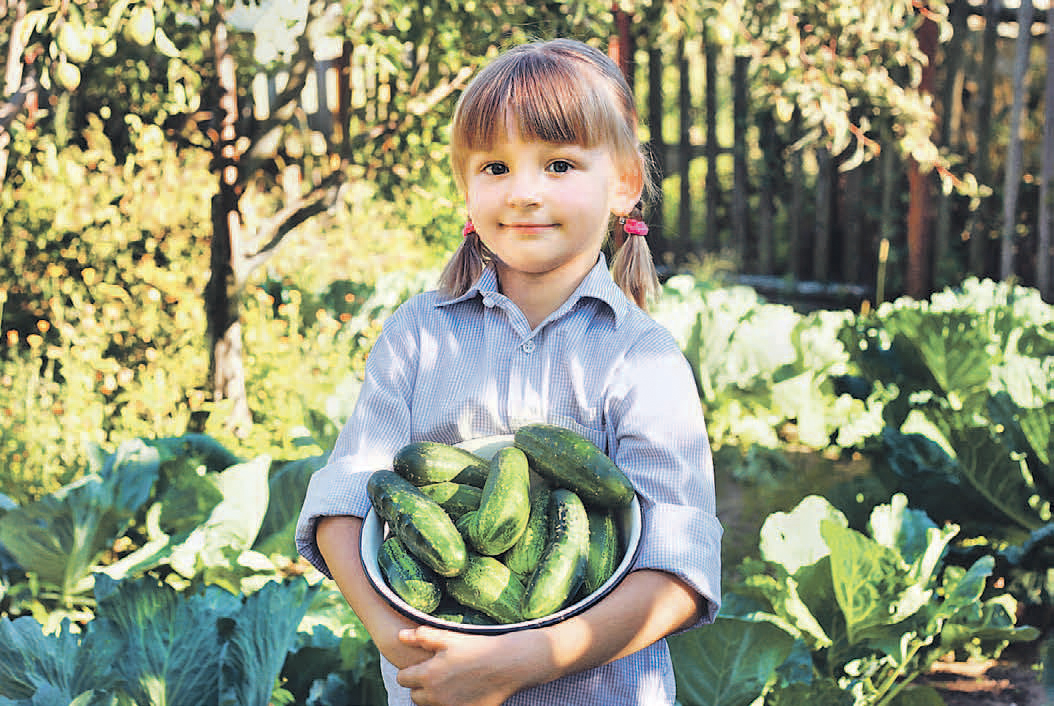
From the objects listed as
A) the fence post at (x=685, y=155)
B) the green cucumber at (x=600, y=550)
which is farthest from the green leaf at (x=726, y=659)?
the fence post at (x=685, y=155)

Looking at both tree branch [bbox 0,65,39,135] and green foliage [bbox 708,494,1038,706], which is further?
tree branch [bbox 0,65,39,135]

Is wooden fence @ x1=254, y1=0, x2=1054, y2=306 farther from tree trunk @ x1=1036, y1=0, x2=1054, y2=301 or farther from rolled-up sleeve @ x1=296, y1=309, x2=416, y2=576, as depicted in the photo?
rolled-up sleeve @ x1=296, y1=309, x2=416, y2=576

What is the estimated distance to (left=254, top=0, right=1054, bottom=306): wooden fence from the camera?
22.2 ft

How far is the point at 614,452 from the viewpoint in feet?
5.65

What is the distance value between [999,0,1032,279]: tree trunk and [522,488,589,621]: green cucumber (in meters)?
5.62

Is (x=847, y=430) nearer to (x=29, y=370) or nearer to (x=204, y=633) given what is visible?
(x=204, y=633)

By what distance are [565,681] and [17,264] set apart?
512 centimetres

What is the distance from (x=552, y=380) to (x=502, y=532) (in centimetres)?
33

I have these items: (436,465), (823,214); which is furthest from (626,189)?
(823,214)

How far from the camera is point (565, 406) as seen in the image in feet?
5.69

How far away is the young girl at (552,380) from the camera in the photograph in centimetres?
158

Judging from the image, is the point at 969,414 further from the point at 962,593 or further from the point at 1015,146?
the point at 1015,146

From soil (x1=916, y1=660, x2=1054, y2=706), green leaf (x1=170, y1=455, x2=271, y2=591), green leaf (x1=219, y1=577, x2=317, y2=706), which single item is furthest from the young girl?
soil (x1=916, y1=660, x2=1054, y2=706)

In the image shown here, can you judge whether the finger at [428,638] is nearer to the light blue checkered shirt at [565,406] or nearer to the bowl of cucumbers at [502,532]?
the bowl of cucumbers at [502,532]
